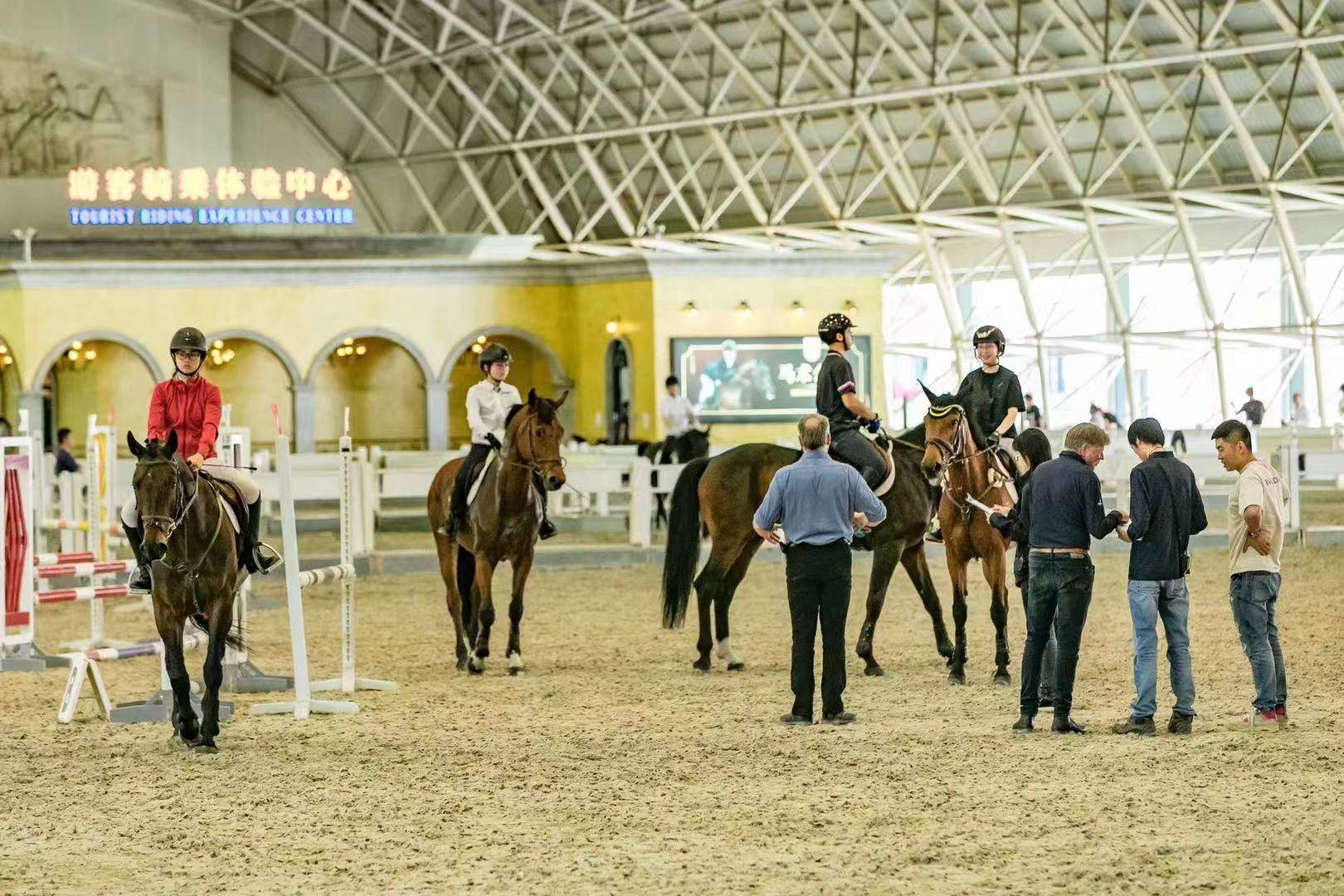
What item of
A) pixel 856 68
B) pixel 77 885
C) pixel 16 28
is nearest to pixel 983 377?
pixel 77 885

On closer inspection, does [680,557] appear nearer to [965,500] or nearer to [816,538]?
[965,500]

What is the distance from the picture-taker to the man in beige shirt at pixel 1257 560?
27.2 feet

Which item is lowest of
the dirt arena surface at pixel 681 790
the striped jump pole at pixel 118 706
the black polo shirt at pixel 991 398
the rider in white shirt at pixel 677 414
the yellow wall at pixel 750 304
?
the dirt arena surface at pixel 681 790

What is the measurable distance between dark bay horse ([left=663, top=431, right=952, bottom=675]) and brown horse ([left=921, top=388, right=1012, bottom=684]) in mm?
542

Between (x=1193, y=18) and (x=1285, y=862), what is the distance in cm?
2605

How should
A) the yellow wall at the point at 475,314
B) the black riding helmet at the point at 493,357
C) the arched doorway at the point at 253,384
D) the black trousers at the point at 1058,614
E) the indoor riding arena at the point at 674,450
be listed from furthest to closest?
the arched doorway at the point at 253,384, the yellow wall at the point at 475,314, the black riding helmet at the point at 493,357, the black trousers at the point at 1058,614, the indoor riding arena at the point at 674,450

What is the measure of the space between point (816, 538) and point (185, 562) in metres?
2.78

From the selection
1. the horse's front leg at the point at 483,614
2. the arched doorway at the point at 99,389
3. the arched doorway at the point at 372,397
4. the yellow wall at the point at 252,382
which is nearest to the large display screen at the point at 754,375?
the arched doorway at the point at 372,397

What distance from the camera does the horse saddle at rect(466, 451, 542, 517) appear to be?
11242 mm

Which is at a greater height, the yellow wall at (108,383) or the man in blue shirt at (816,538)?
the yellow wall at (108,383)

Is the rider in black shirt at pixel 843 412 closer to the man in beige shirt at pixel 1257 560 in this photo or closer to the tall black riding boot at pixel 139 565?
the man in beige shirt at pixel 1257 560

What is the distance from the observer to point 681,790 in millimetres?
7469

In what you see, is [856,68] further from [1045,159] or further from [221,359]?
[221,359]

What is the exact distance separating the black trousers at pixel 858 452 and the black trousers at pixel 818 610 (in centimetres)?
174
